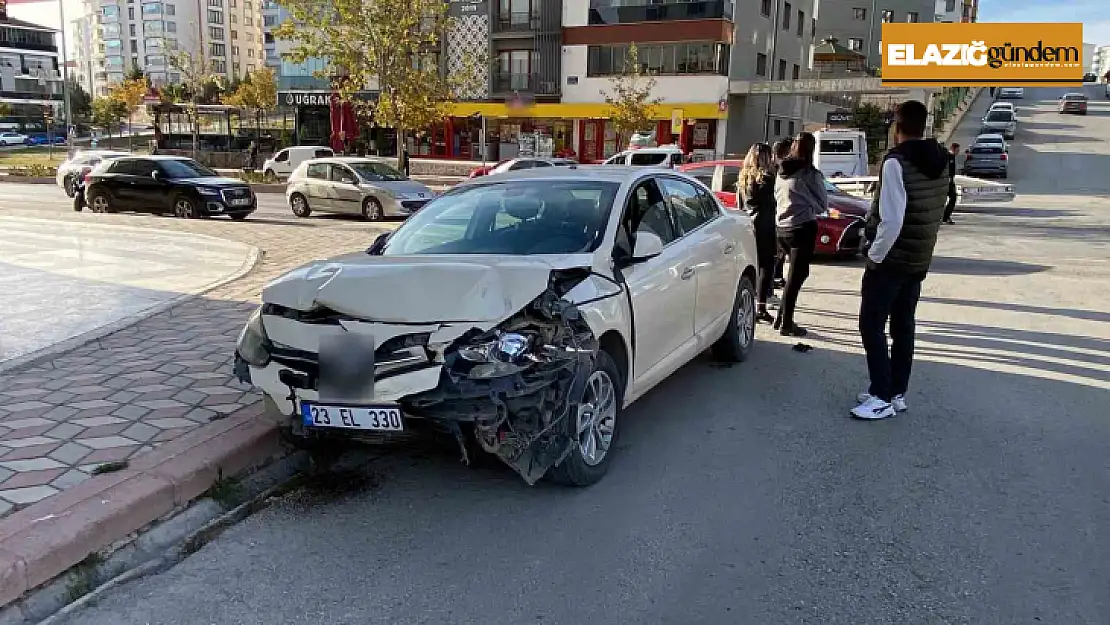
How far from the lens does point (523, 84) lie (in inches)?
1795

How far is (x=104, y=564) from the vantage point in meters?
3.73

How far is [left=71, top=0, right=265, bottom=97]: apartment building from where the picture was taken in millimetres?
126250

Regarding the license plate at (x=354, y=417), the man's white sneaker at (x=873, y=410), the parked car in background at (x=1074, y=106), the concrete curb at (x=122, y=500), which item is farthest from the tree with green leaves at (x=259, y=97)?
the parked car in background at (x=1074, y=106)

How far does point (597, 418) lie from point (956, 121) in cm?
6594

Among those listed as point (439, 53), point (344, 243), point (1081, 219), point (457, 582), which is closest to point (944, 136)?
point (439, 53)

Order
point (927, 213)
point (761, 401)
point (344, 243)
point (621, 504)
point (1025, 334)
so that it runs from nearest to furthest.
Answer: point (621, 504) < point (927, 213) < point (761, 401) < point (1025, 334) < point (344, 243)

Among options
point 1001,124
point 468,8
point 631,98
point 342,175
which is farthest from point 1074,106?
point 342,175

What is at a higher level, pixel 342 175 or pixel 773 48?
pixel 773 48

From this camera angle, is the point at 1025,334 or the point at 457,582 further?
the point at 1025,334

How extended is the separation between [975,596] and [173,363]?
215 inches

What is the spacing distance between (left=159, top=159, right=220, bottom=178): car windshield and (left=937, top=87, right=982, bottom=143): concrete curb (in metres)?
34.5

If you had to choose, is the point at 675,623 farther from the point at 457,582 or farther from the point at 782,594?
the point at 457,582

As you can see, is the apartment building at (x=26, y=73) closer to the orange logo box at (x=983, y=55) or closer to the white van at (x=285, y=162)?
the white van at (x=285, y=162)

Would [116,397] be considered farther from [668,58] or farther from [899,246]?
[668,58]
